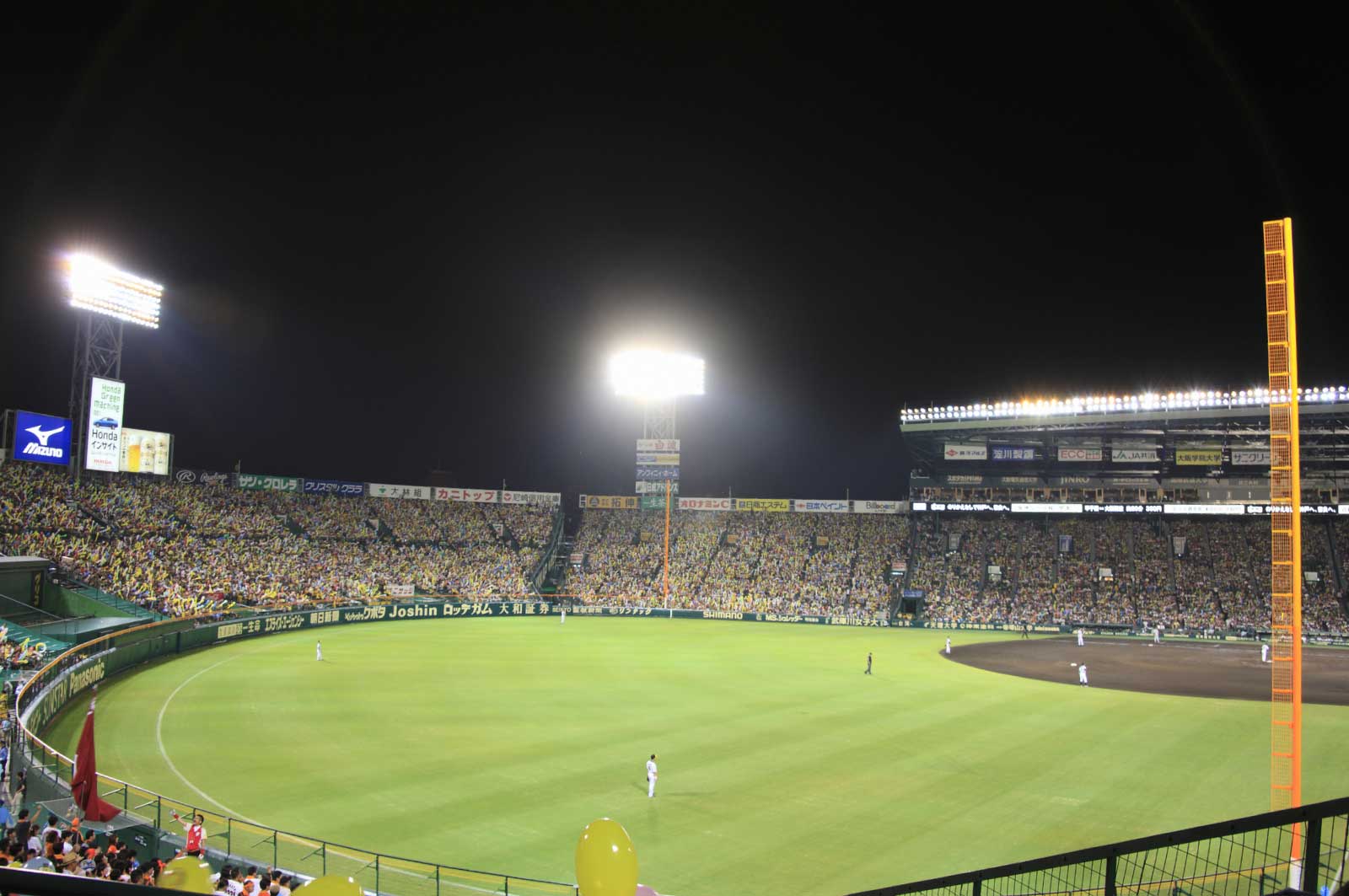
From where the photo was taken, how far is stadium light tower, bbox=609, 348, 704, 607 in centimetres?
6812

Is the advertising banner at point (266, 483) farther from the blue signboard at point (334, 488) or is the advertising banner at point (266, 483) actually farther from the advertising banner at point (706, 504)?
the advertising banner at point (706, 504)

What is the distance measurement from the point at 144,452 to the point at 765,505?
4940 cm

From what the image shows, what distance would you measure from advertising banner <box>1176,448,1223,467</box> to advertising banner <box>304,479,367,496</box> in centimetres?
6355

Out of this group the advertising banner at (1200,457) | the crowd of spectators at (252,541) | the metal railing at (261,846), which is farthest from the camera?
the advertising banner at (1200,457)

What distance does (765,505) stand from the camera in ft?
254

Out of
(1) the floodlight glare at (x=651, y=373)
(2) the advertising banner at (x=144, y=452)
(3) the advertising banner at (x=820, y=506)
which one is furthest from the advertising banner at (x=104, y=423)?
(3) the advertising banner at (x=820, y=506)

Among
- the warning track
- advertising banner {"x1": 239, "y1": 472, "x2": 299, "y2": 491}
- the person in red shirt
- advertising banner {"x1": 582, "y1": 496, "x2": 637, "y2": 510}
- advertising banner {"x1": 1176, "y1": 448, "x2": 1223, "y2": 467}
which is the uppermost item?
advertising banner {"x1": 1176, "y1": 448, "x2": 1223, "y2": 467}

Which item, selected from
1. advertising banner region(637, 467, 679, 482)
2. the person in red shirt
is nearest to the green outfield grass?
the person in red shirt

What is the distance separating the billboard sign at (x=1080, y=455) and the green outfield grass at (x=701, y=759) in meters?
31.7

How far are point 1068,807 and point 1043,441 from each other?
49.2m

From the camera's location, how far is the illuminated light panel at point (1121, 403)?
154 ft

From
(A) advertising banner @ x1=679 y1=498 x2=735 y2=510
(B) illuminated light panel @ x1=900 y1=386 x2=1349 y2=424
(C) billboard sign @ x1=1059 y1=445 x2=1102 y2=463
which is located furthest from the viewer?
(A) advertising banner @ x1=679 y1=498 x2=735 y2=510

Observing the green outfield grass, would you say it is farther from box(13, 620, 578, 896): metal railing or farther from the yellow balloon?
the yellow balloon

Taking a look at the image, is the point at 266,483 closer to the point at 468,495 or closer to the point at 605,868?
the point at 468,495
